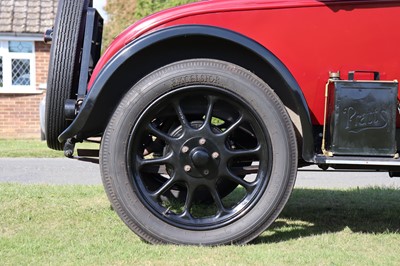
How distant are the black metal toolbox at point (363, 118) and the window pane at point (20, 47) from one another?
44.8ft

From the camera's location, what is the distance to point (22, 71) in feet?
52.7

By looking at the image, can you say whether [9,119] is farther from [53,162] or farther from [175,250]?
[175,250]

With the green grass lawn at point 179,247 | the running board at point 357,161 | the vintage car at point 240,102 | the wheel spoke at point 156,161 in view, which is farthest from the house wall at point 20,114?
the running board at point 357,161

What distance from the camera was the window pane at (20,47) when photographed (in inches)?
623

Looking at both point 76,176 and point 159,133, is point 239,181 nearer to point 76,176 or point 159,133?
point 159,133

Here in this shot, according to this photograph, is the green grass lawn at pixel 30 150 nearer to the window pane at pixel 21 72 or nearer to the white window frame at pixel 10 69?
the white window frame at pixel 10 69

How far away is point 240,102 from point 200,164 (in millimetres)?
451

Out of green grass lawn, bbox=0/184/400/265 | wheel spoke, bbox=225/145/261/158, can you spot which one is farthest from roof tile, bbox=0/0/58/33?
wheel spoke, bbox=225/145/261/158

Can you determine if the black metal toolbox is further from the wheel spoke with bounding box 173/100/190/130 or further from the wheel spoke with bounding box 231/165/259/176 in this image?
the wheel spoke with bounding box 173/100/190/130

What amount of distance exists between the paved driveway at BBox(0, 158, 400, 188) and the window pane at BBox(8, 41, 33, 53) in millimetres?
6411

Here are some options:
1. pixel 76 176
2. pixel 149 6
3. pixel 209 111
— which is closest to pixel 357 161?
pixel 209 111

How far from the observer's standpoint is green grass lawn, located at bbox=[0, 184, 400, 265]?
328 centimetres

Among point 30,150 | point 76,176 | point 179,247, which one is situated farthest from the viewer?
point 30,150

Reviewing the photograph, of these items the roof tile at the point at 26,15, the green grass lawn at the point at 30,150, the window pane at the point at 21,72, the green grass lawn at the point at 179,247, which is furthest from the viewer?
the window pane at the point at 21,72
